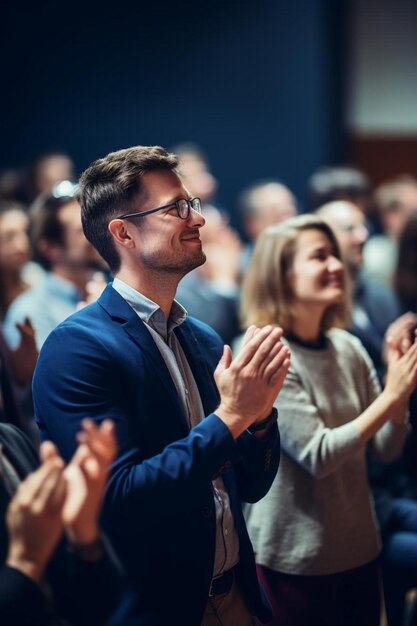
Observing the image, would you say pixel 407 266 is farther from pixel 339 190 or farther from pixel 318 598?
pixel 318 598

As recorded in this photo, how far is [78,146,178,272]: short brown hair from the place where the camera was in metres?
1.72

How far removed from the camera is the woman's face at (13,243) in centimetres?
365

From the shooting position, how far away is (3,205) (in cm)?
396

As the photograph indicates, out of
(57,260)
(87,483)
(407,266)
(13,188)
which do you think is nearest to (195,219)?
(87,483)

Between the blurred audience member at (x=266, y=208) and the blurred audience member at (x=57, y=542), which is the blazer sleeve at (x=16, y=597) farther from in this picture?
the blurred audience member at (x=266, y=208)

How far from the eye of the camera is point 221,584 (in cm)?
175

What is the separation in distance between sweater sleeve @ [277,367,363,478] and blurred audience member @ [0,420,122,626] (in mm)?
826

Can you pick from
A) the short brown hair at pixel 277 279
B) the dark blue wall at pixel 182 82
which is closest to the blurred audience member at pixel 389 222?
the dark blue wall at pixel 182 82

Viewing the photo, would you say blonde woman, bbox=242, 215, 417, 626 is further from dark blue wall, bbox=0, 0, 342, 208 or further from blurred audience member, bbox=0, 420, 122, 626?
dark blue wall, bbox=0, 0, 342, 208

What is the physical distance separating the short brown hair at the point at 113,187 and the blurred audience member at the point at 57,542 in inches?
20.5

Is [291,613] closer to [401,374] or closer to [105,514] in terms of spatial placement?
[401,374]

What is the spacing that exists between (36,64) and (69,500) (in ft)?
18.4

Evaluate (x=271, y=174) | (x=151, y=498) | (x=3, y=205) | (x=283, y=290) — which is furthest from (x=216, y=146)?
(x=151, y=498)

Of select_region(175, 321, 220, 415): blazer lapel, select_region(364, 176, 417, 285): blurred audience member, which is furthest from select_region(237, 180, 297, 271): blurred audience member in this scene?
select_region(175, 321, 220, 415): blazer lapel
